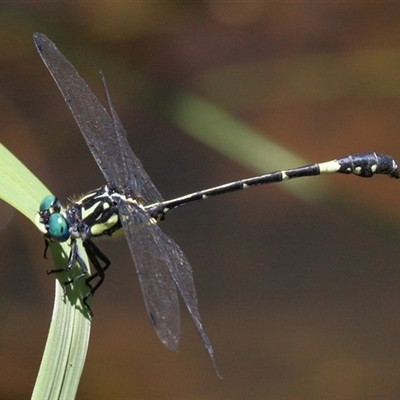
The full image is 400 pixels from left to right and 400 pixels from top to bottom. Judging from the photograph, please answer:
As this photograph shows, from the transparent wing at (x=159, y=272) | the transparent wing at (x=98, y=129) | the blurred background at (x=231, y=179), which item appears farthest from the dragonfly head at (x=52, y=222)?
the blurred background at (x=231, y=179)

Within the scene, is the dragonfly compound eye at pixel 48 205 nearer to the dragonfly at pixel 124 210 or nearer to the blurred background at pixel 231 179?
the dragonfly at pixel 124 210

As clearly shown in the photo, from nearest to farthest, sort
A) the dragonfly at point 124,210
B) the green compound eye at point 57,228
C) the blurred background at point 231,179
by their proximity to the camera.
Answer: the dragonfly at point 124,210, the green compound eye at point 57,228, the blurred background at point 231,179

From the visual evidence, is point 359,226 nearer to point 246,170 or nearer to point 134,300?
point 246,170

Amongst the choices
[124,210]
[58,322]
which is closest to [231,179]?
[124,210]

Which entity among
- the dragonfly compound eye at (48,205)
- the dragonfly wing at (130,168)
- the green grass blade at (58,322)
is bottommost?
the green grass blade at (58,322)

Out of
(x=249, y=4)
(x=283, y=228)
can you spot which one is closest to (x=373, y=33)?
(x=249, y=4)

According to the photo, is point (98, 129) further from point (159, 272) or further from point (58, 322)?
point (58, 322)

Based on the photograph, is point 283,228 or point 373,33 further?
point 373,33

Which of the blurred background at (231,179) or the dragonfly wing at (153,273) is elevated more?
the blurred background at (231,179)

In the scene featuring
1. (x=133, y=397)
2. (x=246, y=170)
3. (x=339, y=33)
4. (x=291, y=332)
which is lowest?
(x=133, y=397)
